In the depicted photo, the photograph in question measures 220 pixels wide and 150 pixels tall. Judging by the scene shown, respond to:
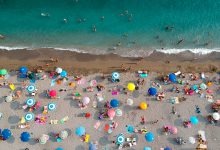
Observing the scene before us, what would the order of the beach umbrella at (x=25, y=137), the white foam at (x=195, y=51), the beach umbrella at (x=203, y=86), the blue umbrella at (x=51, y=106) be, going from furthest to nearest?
the white foam at (x=195, y=51), the beach umbrella at (x=203, y=86), the blue umbrella at (x=51, y=106), the beach umbrella at (x=25, y=137)

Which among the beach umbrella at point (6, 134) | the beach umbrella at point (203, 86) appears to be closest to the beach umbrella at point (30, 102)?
the beach umbrella at point (6, 134)

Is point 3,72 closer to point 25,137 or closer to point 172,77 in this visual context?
point 25,137

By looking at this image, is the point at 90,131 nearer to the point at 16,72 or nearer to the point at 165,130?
the point at 165,130

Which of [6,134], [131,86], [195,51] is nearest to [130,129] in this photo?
[131,86]

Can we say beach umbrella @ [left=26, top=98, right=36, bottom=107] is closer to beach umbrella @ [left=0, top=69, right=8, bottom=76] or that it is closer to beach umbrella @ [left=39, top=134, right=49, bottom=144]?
beach umbrella @ [left=39, top=134, right=49, bottom=144]

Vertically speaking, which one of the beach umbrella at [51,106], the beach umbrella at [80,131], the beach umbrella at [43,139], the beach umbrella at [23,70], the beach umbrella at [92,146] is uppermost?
the beach umbrella at [23,70]

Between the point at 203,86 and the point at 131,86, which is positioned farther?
the point at 203,86

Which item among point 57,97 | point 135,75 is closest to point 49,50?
point 57,97

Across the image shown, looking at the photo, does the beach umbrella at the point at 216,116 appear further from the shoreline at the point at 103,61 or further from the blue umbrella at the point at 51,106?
the blue umbrella at the point at 51,106
